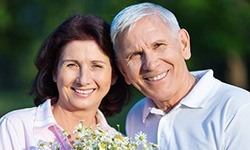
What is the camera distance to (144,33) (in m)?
4.60

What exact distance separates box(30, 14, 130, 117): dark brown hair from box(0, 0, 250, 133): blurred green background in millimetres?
7602

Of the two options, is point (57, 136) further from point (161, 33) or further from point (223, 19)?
point (223, 19)

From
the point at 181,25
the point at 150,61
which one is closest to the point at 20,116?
the point at 150,61

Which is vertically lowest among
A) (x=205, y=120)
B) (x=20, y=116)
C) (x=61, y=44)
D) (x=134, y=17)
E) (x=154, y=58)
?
(x=205, y=120)

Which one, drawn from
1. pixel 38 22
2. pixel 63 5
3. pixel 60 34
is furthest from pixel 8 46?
pixel 60 34

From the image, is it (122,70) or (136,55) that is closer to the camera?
(136,55)

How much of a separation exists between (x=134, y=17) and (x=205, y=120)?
0.78 meters

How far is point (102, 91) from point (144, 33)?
0.48 metres

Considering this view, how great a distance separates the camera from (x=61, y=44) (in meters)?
4.70

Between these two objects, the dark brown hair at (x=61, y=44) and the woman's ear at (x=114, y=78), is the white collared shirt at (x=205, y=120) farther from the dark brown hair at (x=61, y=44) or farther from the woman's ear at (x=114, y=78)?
the dark brown hair at (x=61, y=44)

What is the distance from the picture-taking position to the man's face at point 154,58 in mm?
4590

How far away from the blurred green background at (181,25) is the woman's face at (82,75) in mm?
7791

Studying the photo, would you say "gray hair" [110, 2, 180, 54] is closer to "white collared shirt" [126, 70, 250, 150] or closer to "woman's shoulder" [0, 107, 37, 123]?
"white collared shirt" [126, 70, 250, 150]

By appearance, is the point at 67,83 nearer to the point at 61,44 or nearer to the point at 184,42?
the point at 61,44
